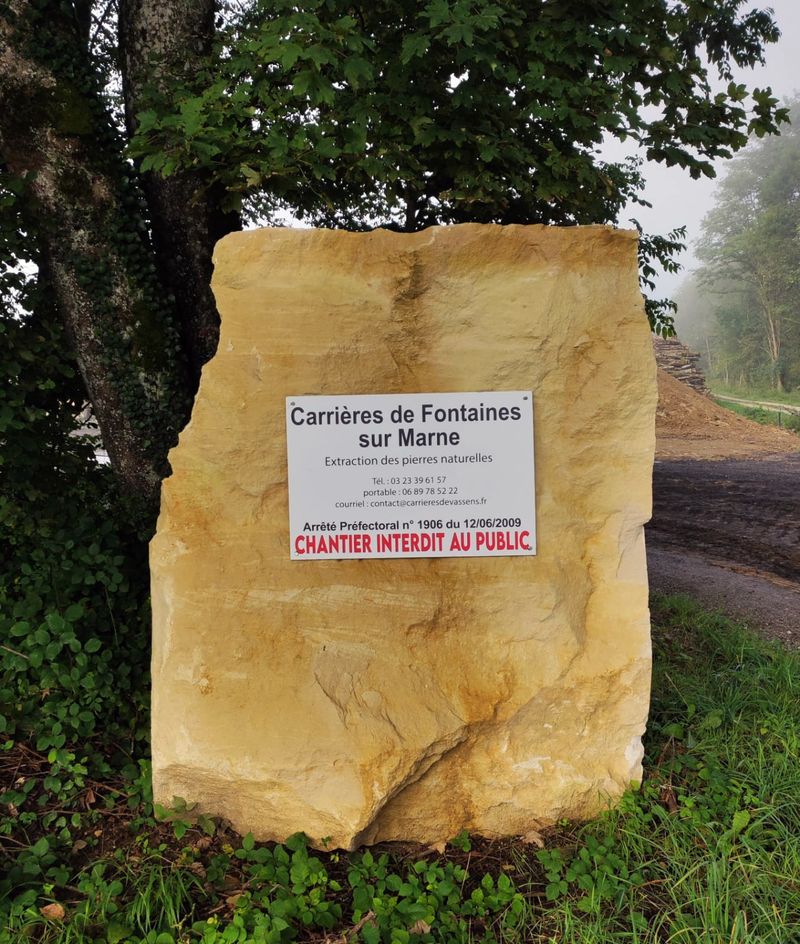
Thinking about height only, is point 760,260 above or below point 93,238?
above

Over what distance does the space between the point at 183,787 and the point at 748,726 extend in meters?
2.60

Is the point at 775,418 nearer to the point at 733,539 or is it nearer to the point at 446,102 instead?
the point at 733,539

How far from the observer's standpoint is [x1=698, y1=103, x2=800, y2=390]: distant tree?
29.0 m

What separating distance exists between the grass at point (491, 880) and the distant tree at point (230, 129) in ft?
6.06

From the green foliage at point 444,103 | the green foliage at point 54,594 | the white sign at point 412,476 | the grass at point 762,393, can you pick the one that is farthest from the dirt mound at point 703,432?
the green foliage at point 54,594

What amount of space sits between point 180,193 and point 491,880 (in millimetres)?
3659

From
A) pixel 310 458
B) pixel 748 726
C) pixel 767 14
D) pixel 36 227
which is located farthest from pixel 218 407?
pixel 767 14

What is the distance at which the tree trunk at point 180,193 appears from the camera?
364 centimetres

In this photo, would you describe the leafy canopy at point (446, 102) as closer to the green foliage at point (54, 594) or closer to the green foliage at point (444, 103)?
the green foliage at point (444, 103)

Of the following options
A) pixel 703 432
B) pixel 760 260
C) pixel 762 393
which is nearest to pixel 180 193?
pixel 703 432

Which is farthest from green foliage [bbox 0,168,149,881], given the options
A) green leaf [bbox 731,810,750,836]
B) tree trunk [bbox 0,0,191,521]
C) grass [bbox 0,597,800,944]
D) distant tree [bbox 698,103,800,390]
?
distant tree [bbox 698,103,800,390]

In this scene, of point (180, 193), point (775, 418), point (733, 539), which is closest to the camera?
point (180, 193)

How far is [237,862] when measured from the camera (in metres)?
2.62

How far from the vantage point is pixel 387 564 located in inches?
106
